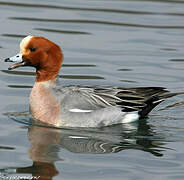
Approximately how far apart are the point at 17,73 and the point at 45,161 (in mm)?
3925

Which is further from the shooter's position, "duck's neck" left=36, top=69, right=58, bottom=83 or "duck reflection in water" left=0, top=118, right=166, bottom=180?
"duck's neck" left=36, top=69, right=58, bottom=83

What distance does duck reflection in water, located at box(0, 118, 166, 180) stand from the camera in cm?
829

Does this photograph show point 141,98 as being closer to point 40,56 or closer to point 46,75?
point 46,75

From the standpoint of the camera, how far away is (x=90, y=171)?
809 cm

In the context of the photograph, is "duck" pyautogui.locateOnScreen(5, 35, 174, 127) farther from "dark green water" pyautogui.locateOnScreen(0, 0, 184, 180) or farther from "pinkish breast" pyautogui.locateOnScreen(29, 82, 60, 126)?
"dark green water" pyautogui.locateOnScreen(0, 0, 184, 180)

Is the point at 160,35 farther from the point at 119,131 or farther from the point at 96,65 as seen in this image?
the point at 119,131

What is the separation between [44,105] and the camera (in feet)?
32.8

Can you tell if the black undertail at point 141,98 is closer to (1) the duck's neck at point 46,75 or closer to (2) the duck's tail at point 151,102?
(2) the duck's tail at point 151,102

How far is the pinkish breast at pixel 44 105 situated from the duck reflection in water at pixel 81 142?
163 mm

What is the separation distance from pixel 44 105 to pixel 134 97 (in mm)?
1267

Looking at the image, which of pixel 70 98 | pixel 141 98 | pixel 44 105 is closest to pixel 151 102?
pixel 141 98

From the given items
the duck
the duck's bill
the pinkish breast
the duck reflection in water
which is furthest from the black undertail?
the duck's bill

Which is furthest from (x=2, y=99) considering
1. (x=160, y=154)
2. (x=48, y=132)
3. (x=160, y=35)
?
(x=160, y=35)

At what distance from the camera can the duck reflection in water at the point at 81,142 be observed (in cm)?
829
